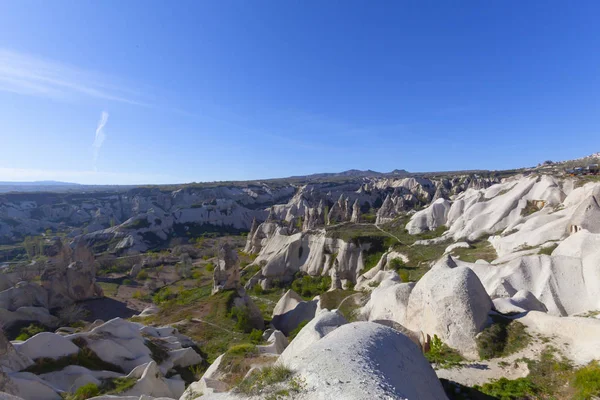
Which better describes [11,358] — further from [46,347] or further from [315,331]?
[315,331]

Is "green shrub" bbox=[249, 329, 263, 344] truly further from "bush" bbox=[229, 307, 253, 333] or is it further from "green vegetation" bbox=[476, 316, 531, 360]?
"green vegetation" bbox=[476, 316, 531, 360]

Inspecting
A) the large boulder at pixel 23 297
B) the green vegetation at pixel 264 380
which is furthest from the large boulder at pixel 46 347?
the large boulder at pixel 23 297

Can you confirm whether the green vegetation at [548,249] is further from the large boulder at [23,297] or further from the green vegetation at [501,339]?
the large boulder at [23,297]

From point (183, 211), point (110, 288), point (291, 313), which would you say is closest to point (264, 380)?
point (291, 313)

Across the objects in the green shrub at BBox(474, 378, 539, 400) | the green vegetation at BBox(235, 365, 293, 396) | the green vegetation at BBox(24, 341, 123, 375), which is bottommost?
the green vegetation at BBox(24, 341, 123, 375)

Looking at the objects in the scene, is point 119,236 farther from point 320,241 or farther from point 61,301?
point 320,241

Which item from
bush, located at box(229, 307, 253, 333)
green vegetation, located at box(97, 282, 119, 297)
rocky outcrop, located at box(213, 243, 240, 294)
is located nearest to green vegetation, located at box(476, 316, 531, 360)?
bush, located at box(229, 307, 253, 333)

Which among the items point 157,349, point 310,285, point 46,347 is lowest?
point 310,285

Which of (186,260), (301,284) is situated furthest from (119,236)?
(301,284)
